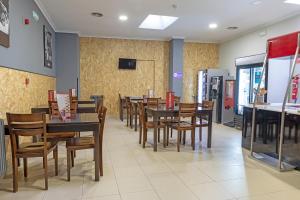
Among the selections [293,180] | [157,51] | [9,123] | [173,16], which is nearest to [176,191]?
[293,180]

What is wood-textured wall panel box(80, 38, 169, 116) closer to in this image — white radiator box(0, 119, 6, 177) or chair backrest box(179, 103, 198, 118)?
chair backrest box(179, 103, 198, 118)

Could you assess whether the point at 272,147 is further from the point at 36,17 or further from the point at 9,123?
the point at 36,17

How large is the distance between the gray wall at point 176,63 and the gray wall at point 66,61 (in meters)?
3.51

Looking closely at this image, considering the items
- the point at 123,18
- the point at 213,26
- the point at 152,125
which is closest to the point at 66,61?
the point at 123,18

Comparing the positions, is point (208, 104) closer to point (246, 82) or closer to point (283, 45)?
point (283, 45)

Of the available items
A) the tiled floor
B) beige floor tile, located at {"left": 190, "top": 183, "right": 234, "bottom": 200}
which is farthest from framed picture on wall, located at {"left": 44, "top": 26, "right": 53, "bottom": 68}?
beige floor tile, located at {"left": 190, "top": 183, "right": 234, "bottom": 200}

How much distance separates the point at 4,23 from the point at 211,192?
12.0ft

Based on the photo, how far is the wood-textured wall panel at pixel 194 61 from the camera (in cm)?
938

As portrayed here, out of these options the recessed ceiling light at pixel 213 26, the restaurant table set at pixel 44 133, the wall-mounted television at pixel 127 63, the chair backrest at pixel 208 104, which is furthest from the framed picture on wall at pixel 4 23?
the wall-mounted television at pixel 127 63

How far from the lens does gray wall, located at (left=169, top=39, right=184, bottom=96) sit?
28.6 ft

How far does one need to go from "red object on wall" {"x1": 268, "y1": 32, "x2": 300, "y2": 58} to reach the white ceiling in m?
1.57

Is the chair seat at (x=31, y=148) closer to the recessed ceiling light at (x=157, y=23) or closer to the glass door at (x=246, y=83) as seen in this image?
the recessed ceiling light at (x=157, y=23)

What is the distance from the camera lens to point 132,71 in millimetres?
9016

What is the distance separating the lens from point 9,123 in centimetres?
258
